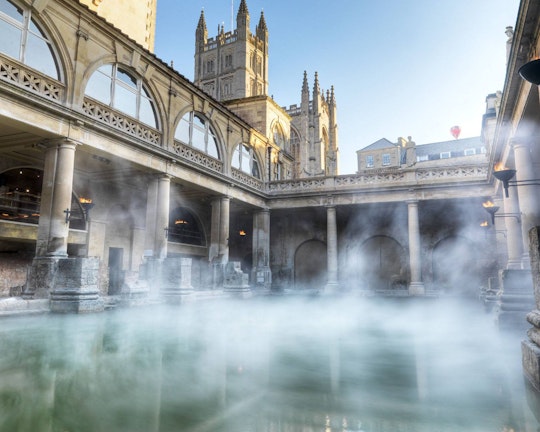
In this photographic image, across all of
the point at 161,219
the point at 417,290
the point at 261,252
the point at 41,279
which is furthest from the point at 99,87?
the point at 417,290

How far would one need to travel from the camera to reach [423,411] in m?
2.72

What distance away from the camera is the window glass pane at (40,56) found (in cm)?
1059

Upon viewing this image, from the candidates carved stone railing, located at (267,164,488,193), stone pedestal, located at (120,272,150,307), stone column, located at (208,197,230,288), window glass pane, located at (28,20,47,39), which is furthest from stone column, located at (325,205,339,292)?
window glass pane, located at (28,20,47,39)

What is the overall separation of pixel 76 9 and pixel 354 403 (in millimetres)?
13447

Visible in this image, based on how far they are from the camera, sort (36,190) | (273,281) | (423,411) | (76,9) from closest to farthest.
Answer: (423,411)
(76,9)
(36,190)
(273,281)

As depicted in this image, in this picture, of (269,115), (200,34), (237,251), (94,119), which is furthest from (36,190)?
(200,34)

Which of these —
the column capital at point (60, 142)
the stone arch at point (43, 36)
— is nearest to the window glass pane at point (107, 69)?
the stone arch at point (43, 36)

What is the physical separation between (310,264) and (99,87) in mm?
16570

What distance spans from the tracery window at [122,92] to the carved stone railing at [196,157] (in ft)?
4.48

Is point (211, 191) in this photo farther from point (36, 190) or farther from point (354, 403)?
point (354, 403)

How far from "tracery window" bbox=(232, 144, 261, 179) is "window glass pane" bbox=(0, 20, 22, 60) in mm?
11268

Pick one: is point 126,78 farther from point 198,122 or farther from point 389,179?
point 389,179

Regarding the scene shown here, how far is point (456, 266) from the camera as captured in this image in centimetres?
2161

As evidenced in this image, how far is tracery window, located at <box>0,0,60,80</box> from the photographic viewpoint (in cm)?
1020
